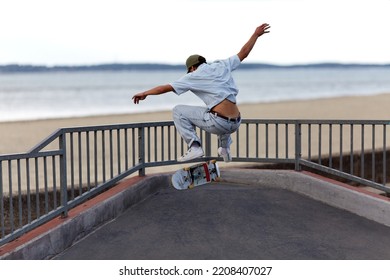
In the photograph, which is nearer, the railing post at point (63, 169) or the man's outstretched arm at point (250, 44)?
the railing post at point (63, 169)

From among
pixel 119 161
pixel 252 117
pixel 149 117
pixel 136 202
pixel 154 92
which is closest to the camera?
pixel 154 92

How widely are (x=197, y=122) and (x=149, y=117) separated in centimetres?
2977

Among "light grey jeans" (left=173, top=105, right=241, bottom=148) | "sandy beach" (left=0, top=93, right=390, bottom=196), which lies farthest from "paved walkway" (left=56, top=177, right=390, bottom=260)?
"sandy beach" (left=0, top=93, right=390, bottom=196)

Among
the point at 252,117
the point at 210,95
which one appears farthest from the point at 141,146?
the point at 252,117

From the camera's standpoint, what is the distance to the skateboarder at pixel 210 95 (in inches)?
274

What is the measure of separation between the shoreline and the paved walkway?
54.0 feet

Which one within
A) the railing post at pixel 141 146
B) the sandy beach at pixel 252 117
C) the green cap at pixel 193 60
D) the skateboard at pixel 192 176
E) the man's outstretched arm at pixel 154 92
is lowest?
the sandy beach at pixel 252 117

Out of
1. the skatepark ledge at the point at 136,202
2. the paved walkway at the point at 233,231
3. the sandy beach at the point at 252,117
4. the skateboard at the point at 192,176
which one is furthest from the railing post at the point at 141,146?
the sandy beach at the point at 252,117

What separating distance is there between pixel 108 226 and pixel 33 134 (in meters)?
23.6

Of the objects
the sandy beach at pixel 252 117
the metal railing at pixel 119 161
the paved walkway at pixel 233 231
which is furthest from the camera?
the sandy beach at pixel 252 117

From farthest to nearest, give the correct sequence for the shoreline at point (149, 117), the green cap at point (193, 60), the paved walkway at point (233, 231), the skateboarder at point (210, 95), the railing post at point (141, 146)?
the shoreline at point (149, 117) < the railing post at point (141, 146) < the green cap at point (193, 60) < the skateboarder at point (210, 95) < the paved walkway at point (233, 231)

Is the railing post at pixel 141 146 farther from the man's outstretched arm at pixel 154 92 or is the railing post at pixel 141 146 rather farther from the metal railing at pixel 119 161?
the man's outstretched arm at pixel 154 92

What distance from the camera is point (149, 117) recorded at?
3678cm

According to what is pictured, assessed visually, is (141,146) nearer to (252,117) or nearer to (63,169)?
(63,169)
